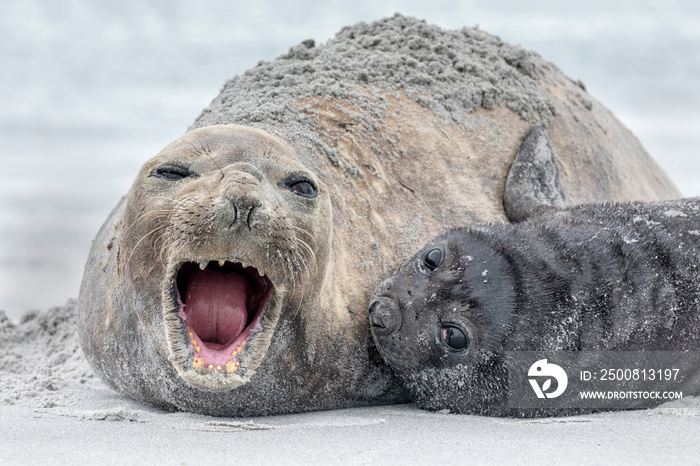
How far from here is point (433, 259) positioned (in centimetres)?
531

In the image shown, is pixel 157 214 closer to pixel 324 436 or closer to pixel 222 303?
pixel 222 303

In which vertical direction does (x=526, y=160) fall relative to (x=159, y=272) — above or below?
→ above

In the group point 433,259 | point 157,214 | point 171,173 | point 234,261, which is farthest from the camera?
point 433,259

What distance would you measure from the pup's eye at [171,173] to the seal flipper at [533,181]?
9.81 feet

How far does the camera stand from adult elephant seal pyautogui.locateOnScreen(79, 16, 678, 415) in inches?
177

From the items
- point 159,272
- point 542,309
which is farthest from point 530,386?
point 159,272

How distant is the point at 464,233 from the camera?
5531 millimetres

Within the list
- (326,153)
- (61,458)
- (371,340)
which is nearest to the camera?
(61,458)

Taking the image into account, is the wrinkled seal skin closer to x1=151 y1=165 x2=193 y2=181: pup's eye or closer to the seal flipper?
x1=151 y1=165 x2=193 y2=181: pup's eye

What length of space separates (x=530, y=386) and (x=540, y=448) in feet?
2.89

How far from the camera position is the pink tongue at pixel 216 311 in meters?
4.62

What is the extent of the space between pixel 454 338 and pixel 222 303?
49.4 inches

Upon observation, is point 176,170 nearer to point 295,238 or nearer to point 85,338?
point 295,238

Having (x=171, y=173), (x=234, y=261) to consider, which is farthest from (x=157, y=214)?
(x=234, y=261)
